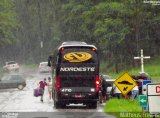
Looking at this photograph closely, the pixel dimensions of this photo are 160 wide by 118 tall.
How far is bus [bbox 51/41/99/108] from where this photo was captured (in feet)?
106

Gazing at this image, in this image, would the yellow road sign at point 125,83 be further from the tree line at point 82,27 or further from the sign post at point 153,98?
the tree line at point 82,27

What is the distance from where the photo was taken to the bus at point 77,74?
32375mm

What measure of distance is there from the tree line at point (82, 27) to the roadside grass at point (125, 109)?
114 feet

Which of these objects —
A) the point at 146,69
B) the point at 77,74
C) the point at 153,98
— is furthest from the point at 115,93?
the point at 146,69

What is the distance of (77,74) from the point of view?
3269cm

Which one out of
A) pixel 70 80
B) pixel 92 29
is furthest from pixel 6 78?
pixel 92 29

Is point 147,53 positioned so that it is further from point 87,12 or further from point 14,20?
point 14,20

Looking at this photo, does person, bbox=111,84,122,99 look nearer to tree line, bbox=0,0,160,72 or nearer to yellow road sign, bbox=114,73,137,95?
yellow road sign, bbox=114,73,137,95

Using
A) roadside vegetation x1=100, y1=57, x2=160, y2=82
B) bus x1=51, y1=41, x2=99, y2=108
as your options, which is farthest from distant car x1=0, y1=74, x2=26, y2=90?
bus x1=51, y1=41, x2=99, y2=108

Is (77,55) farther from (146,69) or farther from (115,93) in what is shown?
(146,69)

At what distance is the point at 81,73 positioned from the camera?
107 feet

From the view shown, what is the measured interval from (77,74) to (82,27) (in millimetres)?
50401

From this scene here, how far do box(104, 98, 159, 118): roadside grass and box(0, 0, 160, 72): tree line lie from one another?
3462 cm

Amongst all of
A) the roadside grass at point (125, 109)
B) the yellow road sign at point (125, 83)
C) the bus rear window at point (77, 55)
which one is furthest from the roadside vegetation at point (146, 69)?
Result: the yellow road sign at point (125, 83)
